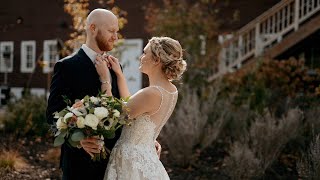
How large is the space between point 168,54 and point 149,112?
473mm

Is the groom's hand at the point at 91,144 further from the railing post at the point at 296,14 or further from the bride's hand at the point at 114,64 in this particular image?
the railing post at the point at 296,14

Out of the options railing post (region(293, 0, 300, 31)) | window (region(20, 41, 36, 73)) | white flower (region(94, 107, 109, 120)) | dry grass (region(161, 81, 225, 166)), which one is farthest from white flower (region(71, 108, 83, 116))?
window (region(20, 41, 36, 73))

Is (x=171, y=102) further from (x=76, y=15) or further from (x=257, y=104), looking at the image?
(x=257, y=104)

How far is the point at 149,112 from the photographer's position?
399cm

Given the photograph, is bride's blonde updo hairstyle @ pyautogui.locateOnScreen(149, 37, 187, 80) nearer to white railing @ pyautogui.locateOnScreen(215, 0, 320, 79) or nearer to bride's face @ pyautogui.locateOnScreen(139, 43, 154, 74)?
bride's face @ pyautogui.locateOnScreen(139, 43, 154, 74)


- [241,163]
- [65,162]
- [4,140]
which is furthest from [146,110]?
[4,140]

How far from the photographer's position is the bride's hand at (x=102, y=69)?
3937mm

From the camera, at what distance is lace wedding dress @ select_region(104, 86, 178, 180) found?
402cm

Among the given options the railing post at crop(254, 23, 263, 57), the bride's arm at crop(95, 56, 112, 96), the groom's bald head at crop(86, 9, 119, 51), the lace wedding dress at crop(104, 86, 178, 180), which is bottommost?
the lace wedding dress at crop(104, 86, 178, 180)

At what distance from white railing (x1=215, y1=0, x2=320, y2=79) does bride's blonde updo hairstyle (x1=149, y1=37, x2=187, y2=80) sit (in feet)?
33.3

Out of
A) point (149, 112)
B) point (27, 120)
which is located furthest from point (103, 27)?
point (27, 120)

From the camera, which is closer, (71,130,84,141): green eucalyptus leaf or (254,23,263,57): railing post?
(71,130,84,141): green eucalyptus leaf

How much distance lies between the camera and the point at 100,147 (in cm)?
362

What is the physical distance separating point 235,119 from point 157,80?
6.45 m
